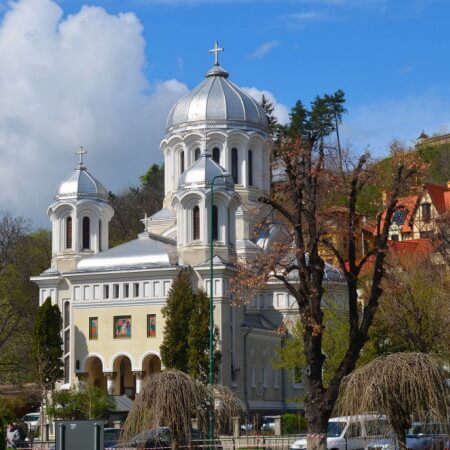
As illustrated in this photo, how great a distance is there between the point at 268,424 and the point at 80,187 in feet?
64.3

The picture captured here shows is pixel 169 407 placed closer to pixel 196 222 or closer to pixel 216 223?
pixel 216 223

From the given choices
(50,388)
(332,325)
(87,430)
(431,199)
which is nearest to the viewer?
(87,430)

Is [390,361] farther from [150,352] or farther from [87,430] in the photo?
[150,352]

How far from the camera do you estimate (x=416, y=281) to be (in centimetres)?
5188

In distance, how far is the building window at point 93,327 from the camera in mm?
63934

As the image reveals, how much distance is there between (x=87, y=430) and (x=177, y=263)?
37526 millimetres

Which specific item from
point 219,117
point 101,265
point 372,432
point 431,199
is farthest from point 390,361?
point 431,199

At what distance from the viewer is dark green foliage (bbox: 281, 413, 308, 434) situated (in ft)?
179

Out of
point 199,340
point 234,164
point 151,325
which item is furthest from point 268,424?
point 234,164

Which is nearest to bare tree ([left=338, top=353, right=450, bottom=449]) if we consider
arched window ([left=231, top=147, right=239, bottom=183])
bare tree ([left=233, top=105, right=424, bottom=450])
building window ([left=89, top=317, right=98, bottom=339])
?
bare tree ([left=233, top=105, right=424, bottom=450])

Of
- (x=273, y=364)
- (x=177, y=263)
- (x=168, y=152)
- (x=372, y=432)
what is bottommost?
(x=372, y=432)

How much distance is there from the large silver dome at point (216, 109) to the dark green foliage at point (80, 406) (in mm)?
23630

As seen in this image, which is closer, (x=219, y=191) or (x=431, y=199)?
(x=219, y=191)

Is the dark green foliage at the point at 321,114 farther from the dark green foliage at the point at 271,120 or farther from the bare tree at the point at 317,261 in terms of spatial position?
the bare tree at the point at 317,261
